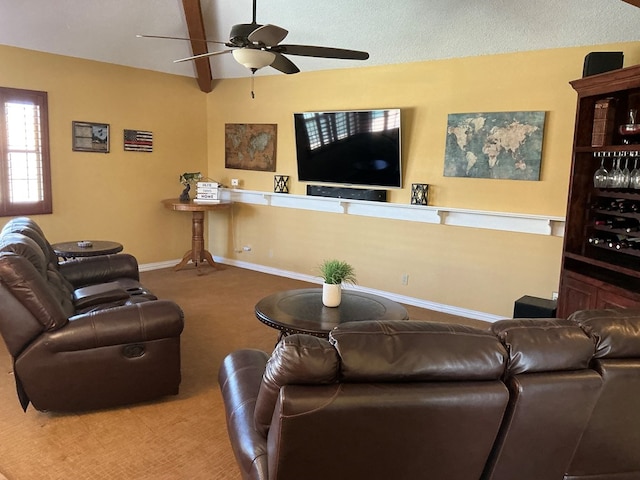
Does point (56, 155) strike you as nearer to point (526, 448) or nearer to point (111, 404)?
point (111, 404)

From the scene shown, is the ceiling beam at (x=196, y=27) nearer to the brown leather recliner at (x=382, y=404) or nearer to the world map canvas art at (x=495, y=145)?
the world map canvas art at (x=495, y=145)

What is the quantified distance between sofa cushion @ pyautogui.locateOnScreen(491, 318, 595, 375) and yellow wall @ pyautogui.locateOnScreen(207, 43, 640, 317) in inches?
126

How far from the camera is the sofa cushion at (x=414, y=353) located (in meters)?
1.44

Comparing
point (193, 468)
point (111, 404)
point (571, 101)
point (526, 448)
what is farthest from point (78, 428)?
point (571, 101)

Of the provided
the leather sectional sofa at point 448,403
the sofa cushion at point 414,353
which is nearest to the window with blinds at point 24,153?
the leather sectional sofa at point 448,403

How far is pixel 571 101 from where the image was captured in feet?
14.1

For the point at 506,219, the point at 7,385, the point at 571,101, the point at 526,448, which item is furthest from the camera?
the point at 506,219

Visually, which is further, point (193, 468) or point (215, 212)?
point (215, 212)

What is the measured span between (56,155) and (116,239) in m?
1.29

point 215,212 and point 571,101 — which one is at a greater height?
point 571,101

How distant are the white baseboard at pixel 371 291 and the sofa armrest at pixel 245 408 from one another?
3.31m

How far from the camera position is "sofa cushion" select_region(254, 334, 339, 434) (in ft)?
4.55

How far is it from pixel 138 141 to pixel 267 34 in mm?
3936

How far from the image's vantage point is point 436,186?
5.20 m
